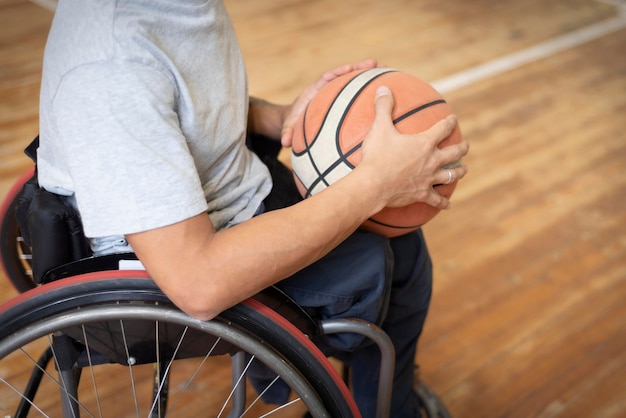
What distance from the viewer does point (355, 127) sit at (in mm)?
1202

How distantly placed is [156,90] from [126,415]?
3.38 ft

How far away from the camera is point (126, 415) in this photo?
169 centimetres

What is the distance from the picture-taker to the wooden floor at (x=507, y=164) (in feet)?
6.38

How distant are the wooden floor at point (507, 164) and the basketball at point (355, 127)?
0.80m

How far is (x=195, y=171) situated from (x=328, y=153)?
308mm

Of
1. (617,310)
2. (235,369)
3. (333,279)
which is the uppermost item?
(333,279)

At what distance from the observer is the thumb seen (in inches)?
45.8

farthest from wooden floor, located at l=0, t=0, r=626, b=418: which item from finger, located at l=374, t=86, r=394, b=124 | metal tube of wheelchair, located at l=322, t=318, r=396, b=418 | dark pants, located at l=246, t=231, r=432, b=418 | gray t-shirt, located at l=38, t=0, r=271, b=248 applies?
gray t-shirt, located at l=38, t=0, r=271, b=248

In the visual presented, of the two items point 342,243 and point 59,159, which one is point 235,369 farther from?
point 59,159

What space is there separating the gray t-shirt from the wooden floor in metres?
1.17

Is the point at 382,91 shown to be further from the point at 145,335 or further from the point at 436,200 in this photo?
the point at 145,335

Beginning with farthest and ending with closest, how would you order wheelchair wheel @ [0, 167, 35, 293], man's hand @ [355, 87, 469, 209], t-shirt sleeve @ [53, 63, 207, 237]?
wheelchair wheel @ [0, 167, 35, 293] < man's hand @ [355, 87, 469, 209] < t-shirt sleeve @ [53, 63, 207, 237]

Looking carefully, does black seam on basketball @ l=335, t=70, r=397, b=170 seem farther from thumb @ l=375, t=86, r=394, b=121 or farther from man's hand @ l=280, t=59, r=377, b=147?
man's hand @ l=280, t=59, r=377, b=147

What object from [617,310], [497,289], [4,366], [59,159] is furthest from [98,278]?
[617,310]
